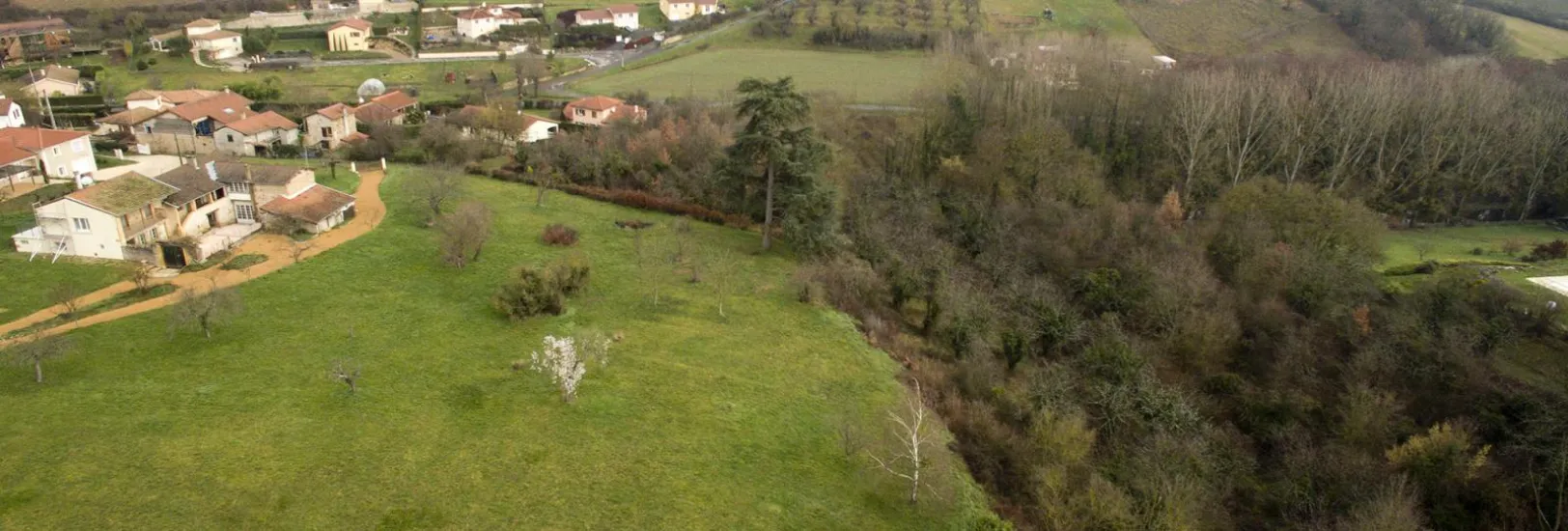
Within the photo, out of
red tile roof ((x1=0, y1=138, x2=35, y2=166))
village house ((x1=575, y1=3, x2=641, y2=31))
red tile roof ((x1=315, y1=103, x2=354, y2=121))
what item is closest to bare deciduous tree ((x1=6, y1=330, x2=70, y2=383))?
red tile roof ((x1=0, y1=138, x2=35, y2=166))

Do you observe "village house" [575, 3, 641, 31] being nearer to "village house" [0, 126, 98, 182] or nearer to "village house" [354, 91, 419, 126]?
"village house" [354, 91, 419, 126]

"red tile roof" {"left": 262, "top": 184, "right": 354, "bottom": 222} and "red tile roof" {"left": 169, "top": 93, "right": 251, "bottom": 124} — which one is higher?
"red tile roof" {"left": 169, "top": 93, "right": 251, "bottom": 124}

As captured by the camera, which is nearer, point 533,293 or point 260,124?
point 533,293

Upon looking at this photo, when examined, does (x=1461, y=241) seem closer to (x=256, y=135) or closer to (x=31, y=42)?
(x=256, y=135)

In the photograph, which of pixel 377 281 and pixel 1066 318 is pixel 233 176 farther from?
pixel 1066 318

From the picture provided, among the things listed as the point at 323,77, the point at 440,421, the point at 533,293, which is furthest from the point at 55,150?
the point at 440,421

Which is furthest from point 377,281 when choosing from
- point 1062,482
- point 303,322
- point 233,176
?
point 1062,482
